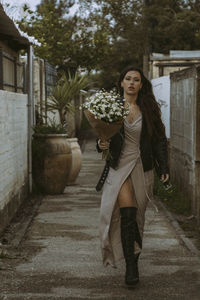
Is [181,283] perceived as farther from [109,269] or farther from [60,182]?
[60,182]

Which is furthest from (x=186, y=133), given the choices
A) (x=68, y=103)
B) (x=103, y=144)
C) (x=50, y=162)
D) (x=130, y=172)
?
(x=103, y=144)

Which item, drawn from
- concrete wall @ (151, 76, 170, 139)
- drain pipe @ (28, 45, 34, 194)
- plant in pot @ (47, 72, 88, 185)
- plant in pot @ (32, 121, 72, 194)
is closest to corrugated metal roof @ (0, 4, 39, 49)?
drain pipe @ (28, 45, 34, 194)

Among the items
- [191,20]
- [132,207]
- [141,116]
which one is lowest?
[132,207]

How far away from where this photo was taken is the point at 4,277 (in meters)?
5.42

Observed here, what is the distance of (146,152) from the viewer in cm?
545

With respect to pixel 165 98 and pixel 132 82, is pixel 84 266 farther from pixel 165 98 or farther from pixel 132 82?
pixel 165 98

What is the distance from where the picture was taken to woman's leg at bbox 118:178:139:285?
17.0ft

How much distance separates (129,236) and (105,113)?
1093 mm

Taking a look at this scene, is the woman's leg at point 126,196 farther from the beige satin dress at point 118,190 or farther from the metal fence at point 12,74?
the metal fence at point 12,74

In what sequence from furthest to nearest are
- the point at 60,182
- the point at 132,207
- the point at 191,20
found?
the point at 191,20 < the point at 60,182 < the point at 132,207

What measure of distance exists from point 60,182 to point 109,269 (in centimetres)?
510

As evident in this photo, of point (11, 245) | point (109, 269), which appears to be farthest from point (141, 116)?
point (11, 245)

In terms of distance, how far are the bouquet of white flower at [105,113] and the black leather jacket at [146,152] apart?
0.17 metres

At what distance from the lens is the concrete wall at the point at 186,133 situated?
841 cm
